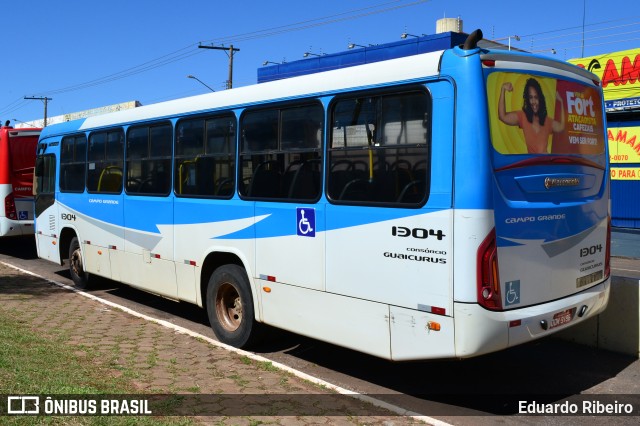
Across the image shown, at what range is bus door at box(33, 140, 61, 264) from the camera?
11.4m

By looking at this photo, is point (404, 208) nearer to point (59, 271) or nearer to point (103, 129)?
point (103, 129)

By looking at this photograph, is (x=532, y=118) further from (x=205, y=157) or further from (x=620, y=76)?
(x=620, y=76)

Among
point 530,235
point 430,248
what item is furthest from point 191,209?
point 530,235

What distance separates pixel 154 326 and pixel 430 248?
15.4ft

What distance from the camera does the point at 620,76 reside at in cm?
2202

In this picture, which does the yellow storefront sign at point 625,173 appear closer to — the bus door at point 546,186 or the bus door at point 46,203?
the bus door at point 546,186

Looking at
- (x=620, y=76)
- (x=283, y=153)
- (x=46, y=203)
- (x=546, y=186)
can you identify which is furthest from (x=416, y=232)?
(x=620, y=76)

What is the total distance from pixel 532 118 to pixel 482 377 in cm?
268

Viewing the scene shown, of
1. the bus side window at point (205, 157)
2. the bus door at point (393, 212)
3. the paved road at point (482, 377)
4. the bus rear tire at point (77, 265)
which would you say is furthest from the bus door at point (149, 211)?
the bus door at point (393, 212)

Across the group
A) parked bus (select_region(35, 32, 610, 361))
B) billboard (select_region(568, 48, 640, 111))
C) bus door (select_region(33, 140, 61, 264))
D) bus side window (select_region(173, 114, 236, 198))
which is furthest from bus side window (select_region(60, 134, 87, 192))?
billboard (select_region(568, 48, 640, 111))

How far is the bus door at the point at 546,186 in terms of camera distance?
15.6 feet

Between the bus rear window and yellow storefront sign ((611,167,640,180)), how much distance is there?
17.7 meters

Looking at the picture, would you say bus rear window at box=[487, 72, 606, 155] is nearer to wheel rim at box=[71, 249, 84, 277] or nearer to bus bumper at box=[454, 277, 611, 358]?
bus bumper at box=[454, 277, 611, 358]

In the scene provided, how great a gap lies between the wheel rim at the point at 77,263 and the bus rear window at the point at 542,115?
839cm
